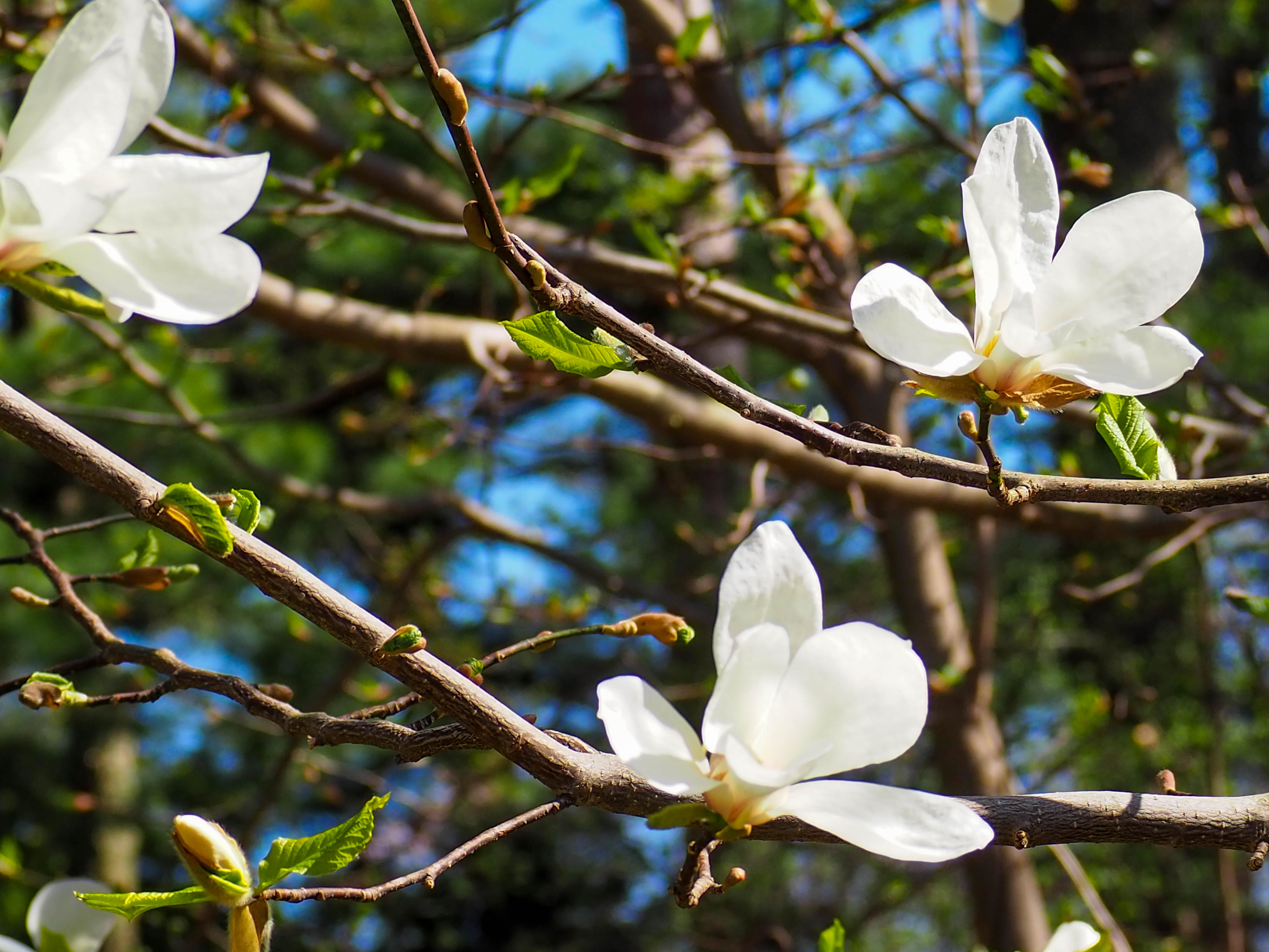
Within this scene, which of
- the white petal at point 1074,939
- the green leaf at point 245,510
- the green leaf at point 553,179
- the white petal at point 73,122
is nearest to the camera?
the white petal at point 73,122

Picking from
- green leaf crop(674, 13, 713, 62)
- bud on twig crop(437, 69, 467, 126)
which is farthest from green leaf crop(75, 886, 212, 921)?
green leaf crop(674, 13, 713, 62)

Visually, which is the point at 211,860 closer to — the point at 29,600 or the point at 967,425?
the point at 29,600

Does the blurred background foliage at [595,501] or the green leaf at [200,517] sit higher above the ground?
the blurred background foliage at [595,501]

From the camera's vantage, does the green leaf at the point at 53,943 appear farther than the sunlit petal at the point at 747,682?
Yes

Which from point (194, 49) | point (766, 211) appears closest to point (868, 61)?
point (766, 211)

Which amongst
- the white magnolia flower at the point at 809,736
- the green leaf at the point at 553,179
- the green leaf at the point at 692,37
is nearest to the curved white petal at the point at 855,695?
the white magnolia flower at the point at 809,736

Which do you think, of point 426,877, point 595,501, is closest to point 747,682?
point 426,877

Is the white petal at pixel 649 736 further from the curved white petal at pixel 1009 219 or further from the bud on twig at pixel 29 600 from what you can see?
the bud on twig at pixel 29 600

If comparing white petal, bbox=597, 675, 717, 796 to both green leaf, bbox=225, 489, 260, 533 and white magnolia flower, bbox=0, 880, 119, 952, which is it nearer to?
green leaf, bbox=225, 489, 260, 533
